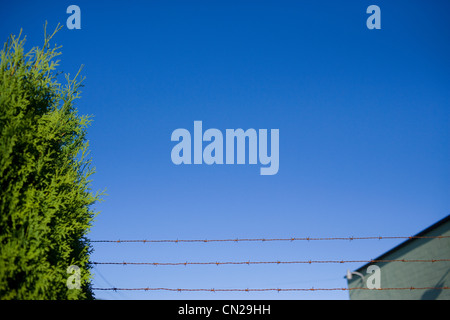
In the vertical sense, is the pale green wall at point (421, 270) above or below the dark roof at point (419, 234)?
below

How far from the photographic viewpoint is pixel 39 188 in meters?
6.02

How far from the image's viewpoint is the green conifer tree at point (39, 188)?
17.3 ft

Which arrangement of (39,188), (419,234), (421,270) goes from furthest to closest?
(419,234) → (421,270) → (39,188)

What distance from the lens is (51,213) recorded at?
5.68 m

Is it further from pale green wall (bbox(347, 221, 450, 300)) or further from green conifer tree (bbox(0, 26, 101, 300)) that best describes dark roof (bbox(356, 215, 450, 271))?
green conifer tree (bbox(0, 26, 101, 300))

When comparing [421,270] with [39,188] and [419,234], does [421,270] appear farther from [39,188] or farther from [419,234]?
[39,188]

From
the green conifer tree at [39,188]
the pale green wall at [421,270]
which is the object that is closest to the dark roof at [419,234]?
the pale green wall at [421,270]

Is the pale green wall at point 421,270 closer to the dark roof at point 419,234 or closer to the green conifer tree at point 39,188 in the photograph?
the dark roof at point 419,234

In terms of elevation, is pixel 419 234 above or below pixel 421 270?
above

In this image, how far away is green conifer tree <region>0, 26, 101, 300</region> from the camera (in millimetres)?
5262

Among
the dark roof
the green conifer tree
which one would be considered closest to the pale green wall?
the dark roof

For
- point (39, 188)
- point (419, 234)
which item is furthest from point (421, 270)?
point (39, 188)

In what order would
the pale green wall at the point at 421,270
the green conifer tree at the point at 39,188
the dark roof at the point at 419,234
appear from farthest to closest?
the pale green wall at the point at 421,270, the dark roof at the point at 419,234, the green conifer tree at the point at 39,188
